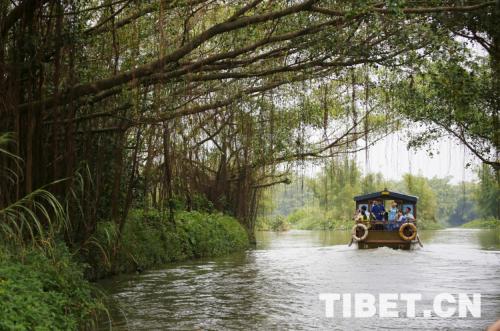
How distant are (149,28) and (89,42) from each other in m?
1.81

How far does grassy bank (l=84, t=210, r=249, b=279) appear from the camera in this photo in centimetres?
1084

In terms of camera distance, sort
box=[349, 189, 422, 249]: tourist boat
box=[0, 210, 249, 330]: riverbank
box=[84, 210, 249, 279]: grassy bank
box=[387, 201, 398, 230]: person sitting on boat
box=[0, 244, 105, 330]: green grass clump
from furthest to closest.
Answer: box=[387, 201, 398, 230]: person sitting on boat, box=[349, 189, 422, 249]: tourist boat, box=[84, 210, 249, 279]: grassy bank, box=[0, 210, 249, 330]: riverbank, box=[0, 244, 105, 330]: green grass clump

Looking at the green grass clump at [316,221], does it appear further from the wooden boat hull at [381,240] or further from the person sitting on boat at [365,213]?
the wooden boat hull at [381,240]

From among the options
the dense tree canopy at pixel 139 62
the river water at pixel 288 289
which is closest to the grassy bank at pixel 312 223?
the river water at pixel 288 289

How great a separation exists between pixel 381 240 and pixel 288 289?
33.3 feet

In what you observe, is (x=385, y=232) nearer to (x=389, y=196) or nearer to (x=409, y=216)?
(x=409, y=216)

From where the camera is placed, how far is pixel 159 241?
14484 mm

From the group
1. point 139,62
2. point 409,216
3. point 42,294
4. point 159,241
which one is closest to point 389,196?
point 409,216

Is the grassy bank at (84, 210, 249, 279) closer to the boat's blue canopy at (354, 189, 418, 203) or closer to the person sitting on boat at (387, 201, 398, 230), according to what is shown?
the boat's blue canopy at (354, 189, 418, 203)

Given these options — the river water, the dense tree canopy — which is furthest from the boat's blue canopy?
the dense tree canopy

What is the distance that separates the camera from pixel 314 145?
2209cm

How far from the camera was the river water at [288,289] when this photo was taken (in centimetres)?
722

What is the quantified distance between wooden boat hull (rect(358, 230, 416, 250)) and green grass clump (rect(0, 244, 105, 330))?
13.7 meters

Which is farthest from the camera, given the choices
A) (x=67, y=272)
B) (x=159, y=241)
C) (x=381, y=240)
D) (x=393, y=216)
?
(x=393, y=216)
